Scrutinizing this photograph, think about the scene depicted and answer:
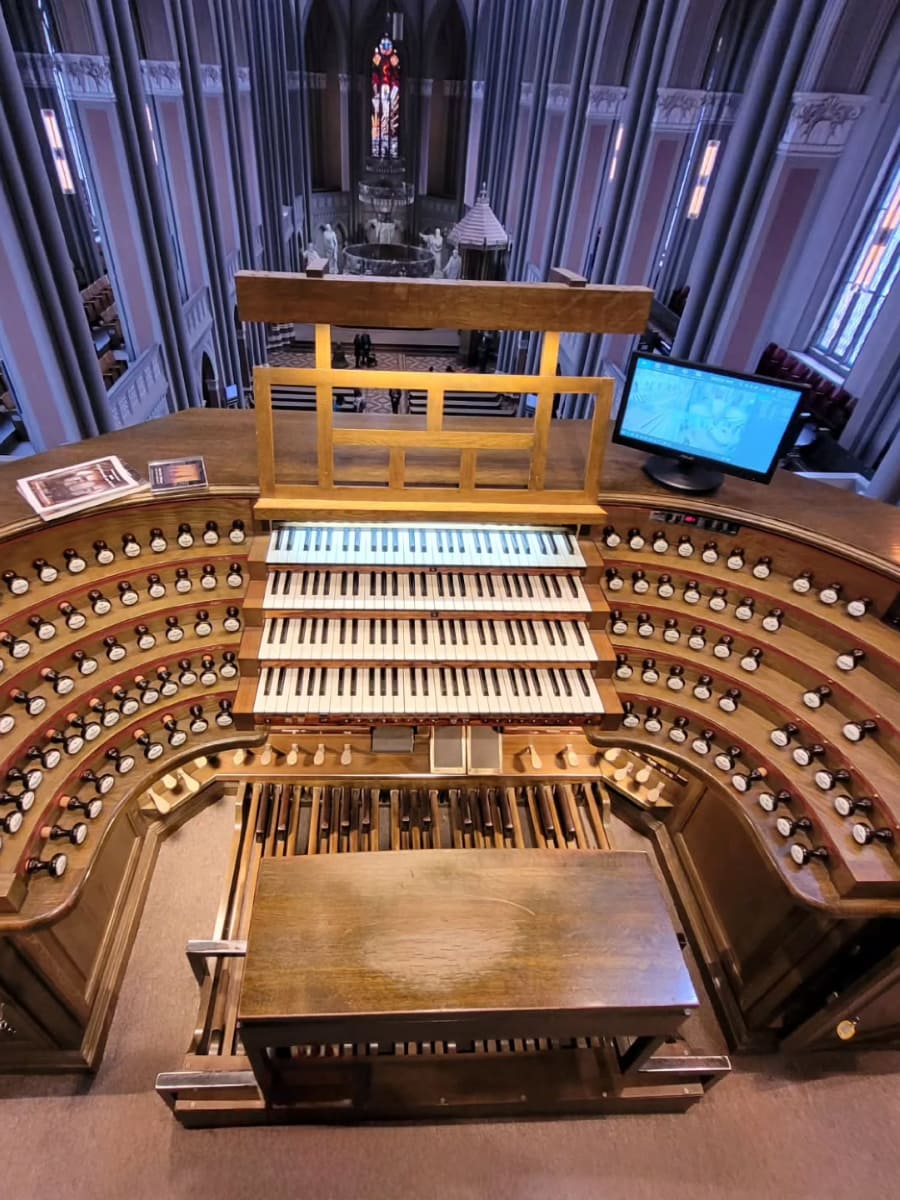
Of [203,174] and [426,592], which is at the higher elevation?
[203,174]

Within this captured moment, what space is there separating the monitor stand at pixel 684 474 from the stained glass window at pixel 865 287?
4.04 metres

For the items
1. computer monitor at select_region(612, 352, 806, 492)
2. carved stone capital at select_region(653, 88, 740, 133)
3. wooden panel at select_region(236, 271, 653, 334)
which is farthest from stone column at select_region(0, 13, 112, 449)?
carved stone capital at select_region(653, 88, 740, 133)

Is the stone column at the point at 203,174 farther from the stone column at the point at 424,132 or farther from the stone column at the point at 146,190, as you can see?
the stone column at the point at 424,132

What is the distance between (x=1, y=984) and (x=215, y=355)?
1065cm

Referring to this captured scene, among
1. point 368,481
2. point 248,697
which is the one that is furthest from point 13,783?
point 368,481

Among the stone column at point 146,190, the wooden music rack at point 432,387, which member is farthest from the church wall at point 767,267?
the stone column at point 146,190

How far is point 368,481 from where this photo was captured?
11.5 ft

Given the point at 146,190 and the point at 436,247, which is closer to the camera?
the point at 146,190

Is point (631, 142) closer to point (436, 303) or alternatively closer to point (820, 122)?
point (820, 122)

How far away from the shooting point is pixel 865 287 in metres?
6.75

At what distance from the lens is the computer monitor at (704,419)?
322 centimetres

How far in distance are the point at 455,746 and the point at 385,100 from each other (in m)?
22.7

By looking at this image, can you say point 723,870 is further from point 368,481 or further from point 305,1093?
point 368,481

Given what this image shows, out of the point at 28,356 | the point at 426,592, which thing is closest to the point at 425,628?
the point at 426,592
